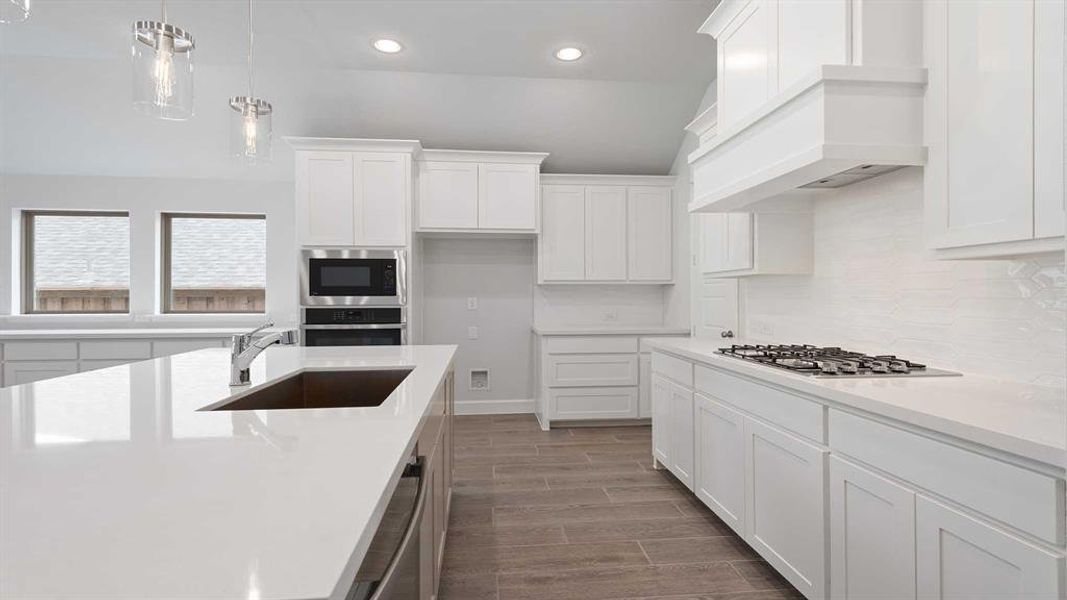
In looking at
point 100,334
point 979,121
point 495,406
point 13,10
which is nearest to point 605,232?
point 495,406

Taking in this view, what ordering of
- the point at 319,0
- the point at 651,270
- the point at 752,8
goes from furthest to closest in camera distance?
the point at 651,270 → the point at 319,0 → the point at 752,8

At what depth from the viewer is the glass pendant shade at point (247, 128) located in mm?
2102

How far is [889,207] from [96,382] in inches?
119

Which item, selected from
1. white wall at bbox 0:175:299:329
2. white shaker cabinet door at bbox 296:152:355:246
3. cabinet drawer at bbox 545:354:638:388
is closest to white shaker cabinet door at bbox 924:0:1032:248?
cabinet drawer at bbox 545:354:638:388

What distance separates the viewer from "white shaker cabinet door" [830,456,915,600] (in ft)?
4.41

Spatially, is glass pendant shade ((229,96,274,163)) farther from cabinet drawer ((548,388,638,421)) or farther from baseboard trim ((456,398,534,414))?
baseboard trim ((456,398,534,414))

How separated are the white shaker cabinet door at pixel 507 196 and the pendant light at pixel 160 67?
274 cm

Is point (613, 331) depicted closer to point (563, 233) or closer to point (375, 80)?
point (563, 233)

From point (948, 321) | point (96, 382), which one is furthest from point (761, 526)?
point (96, 382)

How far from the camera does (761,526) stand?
79.7 inches

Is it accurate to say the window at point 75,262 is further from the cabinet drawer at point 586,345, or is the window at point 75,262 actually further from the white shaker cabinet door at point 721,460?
the white shaker cabinet door at point 721,460

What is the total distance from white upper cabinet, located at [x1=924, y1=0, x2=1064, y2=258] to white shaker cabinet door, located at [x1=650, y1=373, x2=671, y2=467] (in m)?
1.74

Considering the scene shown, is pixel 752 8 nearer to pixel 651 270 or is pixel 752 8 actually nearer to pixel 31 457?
pixel 651 270

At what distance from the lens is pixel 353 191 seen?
3.92 meters
